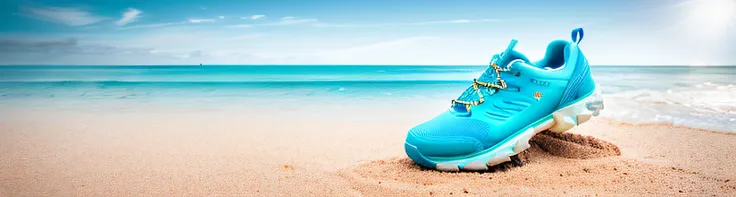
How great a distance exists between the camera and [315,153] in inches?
114

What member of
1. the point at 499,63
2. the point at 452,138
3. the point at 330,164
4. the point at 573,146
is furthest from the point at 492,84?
the point at 330,164

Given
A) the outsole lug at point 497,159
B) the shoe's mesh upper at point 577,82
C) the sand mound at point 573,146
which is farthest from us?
the sand mound at point 573,146

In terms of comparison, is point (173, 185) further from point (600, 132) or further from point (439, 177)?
point (600, 132)

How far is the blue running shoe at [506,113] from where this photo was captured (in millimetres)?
2139

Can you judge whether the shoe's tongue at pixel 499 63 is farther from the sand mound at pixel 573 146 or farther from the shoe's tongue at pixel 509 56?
the sand mound at pixel 573 146

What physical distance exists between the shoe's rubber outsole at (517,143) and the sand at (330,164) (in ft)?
0.19

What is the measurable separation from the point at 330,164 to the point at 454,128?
2.58 feet

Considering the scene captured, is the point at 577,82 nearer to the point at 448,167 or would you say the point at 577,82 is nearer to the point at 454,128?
the point at 454,128

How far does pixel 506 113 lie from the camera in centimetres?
220

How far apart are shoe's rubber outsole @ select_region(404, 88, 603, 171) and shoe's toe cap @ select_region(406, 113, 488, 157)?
0.11 feet

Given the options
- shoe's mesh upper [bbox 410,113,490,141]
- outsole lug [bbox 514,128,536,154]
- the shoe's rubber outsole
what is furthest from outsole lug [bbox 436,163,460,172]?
outsole lug [bbox 514,128,536,154]

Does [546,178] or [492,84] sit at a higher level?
[492,84]

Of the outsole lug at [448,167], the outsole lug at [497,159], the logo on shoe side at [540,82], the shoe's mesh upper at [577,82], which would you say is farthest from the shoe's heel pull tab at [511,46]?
the outsole lug at [448,167]

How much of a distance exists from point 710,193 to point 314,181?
1664 mm
